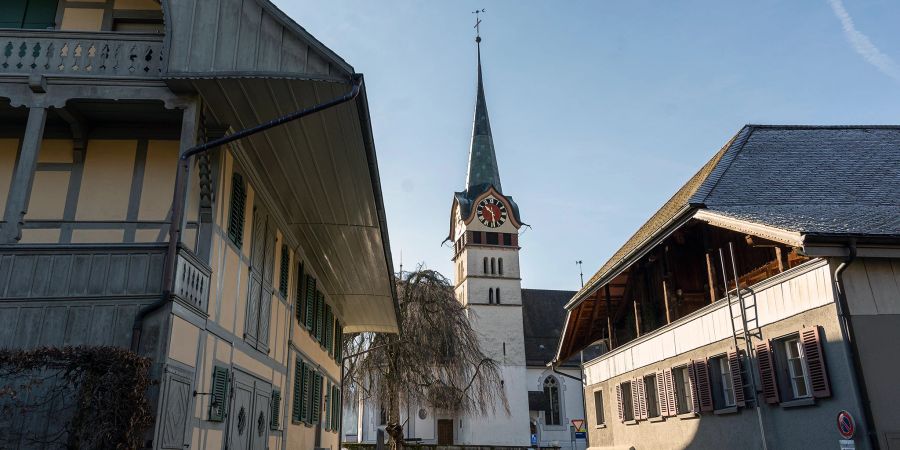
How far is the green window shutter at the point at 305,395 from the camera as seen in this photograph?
52.4ft

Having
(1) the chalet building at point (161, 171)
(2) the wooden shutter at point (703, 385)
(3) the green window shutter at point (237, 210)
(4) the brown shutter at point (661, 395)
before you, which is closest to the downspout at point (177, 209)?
(1) the chalet building at point (161, 171)

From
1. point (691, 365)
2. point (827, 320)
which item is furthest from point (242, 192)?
point (691, 365)

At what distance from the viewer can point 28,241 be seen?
9.20 metres

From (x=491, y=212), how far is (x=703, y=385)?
51.2 metres

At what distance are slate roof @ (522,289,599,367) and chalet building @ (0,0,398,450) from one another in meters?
53.3

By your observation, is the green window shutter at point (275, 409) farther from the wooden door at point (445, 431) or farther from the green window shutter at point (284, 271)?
the wooden door at point (445, 431)

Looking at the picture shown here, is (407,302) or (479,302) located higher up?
(479,302)

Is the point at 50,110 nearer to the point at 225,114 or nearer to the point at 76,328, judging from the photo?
the point at 225,114

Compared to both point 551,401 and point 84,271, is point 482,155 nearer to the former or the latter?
point 551,401

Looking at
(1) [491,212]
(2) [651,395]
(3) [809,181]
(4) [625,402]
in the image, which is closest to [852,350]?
(3) [809,181]

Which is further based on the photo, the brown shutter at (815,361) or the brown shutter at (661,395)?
the brown shutter at (661,395)

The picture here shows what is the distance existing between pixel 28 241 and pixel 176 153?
224 centimetres

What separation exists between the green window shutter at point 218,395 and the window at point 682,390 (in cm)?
1041

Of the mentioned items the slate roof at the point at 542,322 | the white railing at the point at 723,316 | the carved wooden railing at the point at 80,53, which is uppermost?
the slate roof at the point at 542,322
